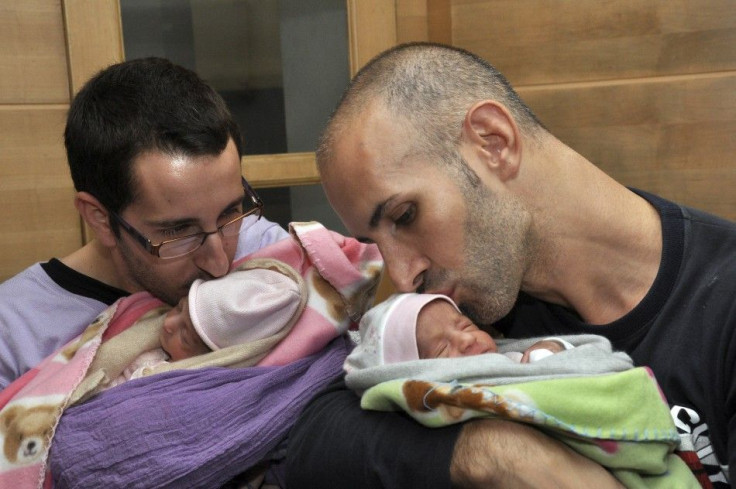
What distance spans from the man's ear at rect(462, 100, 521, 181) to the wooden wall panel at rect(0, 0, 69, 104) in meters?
1.48

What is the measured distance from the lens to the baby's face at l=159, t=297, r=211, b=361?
5.42ft

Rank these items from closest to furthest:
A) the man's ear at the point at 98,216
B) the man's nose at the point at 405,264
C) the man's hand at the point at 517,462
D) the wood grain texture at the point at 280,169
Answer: the man's hand at the point at 517,462 < the man's nose at the point at 405,264 < the man's ear at the point at 98,216 < the wood grain texture at the point at 280,169

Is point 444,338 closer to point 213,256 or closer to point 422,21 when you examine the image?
point 213,256

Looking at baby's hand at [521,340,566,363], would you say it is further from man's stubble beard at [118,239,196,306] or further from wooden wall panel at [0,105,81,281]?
wooden wall panel at [0,105,81,281]

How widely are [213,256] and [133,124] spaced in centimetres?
34

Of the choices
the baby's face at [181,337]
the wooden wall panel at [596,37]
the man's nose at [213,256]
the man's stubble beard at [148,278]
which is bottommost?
the baby's face at [181,337]

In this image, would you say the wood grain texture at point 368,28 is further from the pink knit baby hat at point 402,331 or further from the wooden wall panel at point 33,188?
the pink knit baby hat at point 402,331

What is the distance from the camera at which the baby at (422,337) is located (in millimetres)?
1486

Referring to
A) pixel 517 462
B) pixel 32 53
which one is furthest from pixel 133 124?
pixel 517 462

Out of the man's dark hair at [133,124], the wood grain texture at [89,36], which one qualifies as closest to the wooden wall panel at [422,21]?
the wood grain texture at [89,36]

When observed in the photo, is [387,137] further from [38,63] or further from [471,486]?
[38,63]

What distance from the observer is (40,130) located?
8.11ft

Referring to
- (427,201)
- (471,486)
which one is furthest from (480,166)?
(471,486)

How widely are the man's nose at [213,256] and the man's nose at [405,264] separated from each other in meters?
0.39
